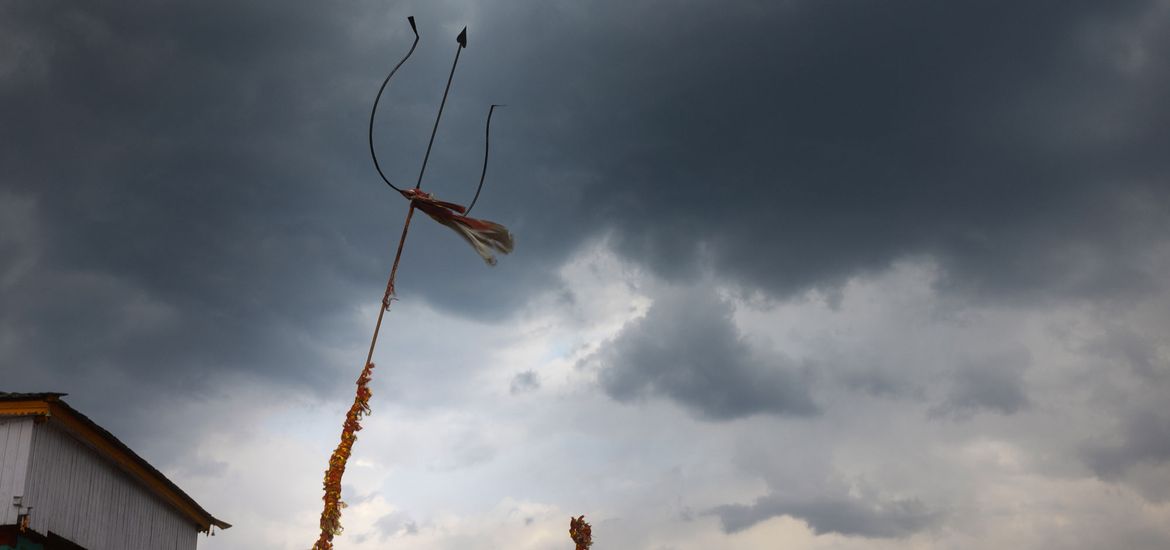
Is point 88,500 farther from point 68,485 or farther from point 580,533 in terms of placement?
point 580,533

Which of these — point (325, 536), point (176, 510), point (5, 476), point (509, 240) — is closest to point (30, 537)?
point (5, 476)

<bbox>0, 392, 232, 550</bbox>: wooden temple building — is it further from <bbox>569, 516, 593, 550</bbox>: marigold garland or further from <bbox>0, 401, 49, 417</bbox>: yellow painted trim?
<bbox>569, 516, 593, 550</bbox>: marigold garland

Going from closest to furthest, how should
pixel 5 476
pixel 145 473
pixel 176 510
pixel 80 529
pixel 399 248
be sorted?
1. pixel 399 248
2. pixel 5 476
3. pixel 80 529
4. pixel 145 473
5. pixel 176 510

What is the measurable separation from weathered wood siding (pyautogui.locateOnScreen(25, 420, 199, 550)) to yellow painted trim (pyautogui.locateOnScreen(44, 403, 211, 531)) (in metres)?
0.23

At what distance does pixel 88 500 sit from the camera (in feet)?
105

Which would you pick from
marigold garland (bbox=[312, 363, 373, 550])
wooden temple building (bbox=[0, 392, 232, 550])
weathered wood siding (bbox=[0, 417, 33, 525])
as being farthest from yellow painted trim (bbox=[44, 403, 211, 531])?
marigold garland (bbox=[312, 363, 373, 550])

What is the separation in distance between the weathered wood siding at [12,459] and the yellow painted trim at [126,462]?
2.85ft

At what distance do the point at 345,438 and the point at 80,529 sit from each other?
A: 16.7 meters

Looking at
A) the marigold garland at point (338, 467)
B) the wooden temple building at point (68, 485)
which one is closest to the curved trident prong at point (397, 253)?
the marigold garland at point (338, 467)

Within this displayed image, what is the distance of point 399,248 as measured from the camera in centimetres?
2100

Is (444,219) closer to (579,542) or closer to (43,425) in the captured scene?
(579,542)

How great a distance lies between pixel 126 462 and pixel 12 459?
583 cm

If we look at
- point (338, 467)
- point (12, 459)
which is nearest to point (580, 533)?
point (338, 467)

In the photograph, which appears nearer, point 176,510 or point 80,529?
point 80,529
